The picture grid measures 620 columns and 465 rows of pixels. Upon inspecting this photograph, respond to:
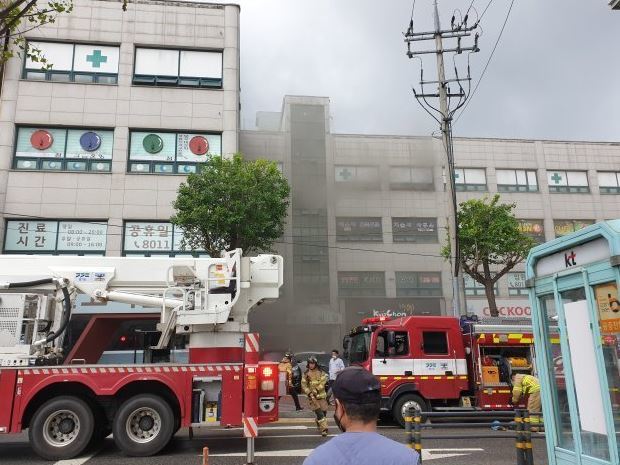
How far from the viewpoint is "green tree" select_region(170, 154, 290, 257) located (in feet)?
63.4

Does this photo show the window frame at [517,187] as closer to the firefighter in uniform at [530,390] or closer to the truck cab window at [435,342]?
the truck cab window at [435,342]

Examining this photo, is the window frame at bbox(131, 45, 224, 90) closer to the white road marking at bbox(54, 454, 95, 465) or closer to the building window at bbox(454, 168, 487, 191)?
the building window at bbox(454, 168, 487, 191)

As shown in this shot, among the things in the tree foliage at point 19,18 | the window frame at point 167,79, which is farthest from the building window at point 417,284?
the tree foliage at point 19,18

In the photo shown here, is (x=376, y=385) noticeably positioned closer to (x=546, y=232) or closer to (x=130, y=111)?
(x=130, y=111)

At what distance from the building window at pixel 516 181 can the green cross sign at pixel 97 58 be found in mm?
25486

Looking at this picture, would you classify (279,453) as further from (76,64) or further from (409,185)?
(409,185)

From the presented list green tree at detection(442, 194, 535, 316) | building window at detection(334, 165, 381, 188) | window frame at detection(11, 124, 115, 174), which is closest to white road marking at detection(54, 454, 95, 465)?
green tree at detection(442, 194, 535, 316)

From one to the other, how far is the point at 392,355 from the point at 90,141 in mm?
20144

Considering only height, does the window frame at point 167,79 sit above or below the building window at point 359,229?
above

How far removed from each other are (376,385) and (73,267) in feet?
28.4

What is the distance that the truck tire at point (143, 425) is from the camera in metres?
8.22

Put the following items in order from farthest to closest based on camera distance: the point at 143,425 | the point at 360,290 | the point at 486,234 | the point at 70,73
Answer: the point at 360,290
the point at 70,73
the point at 486,234
the point at 143,425

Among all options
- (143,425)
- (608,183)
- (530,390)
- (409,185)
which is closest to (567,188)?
(608,183)

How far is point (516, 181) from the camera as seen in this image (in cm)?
3450
